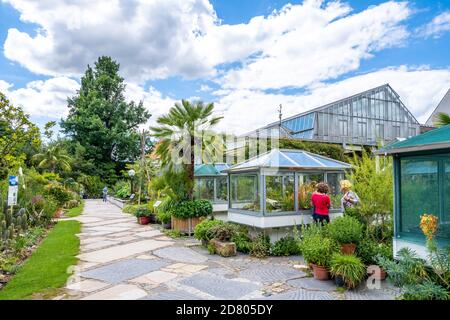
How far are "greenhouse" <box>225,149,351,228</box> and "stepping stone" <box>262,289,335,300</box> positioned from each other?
2690 millimetres

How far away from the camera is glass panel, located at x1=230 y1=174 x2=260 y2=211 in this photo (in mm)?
8016

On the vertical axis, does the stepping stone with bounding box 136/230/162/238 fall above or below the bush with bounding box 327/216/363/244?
below

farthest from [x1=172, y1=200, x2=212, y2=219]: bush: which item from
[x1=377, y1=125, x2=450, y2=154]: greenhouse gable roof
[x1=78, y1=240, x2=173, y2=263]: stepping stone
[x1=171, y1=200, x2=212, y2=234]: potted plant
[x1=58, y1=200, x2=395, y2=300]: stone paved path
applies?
[x1=377, y1=125, x2=450, y2=154]: greenhouse gable roof

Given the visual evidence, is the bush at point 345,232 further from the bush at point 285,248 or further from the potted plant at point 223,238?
the potted plant at point 223,238

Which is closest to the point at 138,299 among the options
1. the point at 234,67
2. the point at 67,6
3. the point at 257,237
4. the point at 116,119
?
the point at 257,237

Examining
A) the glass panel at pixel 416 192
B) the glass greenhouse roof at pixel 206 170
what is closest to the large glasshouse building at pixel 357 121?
the glass greenhouse roof at pixel 206 170

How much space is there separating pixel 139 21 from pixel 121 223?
8.61 m

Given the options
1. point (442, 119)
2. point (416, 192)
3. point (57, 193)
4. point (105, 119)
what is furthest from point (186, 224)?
point (105, 119)

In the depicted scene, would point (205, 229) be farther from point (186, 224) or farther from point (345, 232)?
point (345, 232)

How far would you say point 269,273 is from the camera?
5816mm

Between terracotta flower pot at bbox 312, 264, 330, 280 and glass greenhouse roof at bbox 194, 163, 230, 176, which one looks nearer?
terracotta flower pot at bbox 312, 264, 330, 280

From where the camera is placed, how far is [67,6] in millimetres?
7906

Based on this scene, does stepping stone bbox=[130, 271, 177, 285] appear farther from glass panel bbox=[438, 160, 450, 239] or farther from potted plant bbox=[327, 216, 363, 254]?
glass panel bbox=[438, 160, 450, 239]
